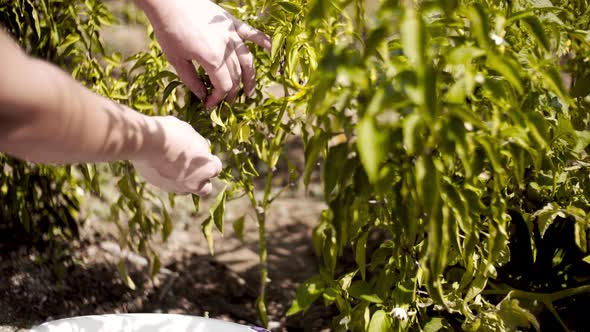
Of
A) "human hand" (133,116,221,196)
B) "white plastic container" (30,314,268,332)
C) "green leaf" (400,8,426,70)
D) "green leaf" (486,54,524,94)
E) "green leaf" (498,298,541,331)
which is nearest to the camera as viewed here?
"green leaf" (400,8,426,70)

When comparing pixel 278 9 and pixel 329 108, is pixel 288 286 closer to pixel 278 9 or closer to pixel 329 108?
pixel 278 9

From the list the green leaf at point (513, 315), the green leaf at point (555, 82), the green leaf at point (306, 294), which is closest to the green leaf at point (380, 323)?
the green leaf at point (306, 294)

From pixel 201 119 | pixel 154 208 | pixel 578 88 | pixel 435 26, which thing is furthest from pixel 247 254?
pixel 435 26

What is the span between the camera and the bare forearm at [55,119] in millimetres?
770

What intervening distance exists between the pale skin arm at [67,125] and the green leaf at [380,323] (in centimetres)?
41

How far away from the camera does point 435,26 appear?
950mm

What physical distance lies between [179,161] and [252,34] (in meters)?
0.39

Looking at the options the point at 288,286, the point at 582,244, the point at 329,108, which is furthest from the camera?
the point at 288,286

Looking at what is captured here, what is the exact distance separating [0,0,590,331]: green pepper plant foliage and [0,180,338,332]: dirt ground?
0.70 feet

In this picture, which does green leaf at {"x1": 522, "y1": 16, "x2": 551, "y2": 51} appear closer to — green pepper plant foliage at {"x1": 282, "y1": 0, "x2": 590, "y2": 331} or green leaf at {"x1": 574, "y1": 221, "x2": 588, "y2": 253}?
green pepper plant foliage at {"x1": 282, "y1": 0, "x2": 590, "y2": 331}

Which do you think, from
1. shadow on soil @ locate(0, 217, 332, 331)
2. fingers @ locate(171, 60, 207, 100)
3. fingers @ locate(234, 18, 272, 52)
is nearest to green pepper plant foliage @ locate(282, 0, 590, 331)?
fingers @ locate(234, 18, 272, 52)

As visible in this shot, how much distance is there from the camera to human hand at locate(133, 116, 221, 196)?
1045mm

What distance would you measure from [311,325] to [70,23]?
1057mm

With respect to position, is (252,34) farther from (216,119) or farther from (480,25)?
(480,25)
